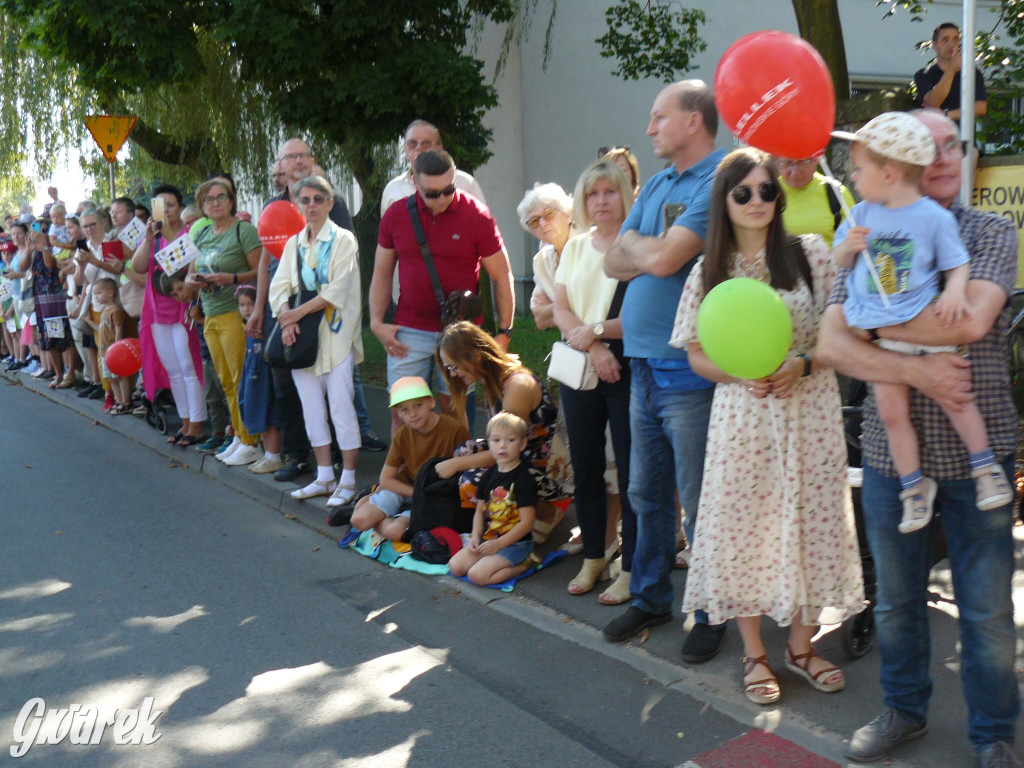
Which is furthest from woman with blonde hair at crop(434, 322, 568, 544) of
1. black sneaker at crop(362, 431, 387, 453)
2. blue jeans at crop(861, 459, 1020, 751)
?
black sneaker at crop(362, 431, 387, 453)

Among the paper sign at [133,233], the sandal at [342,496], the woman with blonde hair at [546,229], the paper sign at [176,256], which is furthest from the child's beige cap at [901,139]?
the paper sign at [133,233]

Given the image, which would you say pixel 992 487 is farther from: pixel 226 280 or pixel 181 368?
pixel 181 368

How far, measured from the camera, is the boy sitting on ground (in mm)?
5992

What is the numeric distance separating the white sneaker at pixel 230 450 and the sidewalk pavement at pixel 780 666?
3.27m

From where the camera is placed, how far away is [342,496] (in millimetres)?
6953

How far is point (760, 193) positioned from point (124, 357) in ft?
26.3

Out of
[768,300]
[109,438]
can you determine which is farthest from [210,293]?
[768,300]

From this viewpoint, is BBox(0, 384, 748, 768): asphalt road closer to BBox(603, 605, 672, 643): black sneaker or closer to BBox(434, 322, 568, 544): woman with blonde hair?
BBox(603, 605, 672, 643): black sneaker

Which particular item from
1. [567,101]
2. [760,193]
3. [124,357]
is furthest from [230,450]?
[567,101]

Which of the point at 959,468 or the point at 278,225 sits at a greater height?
the point at 278,225

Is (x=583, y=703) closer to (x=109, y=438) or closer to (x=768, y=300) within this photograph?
(x=768, y=300)

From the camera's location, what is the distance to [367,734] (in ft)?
12.7

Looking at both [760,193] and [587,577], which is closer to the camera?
[760,193]

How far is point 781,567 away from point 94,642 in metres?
3.15
